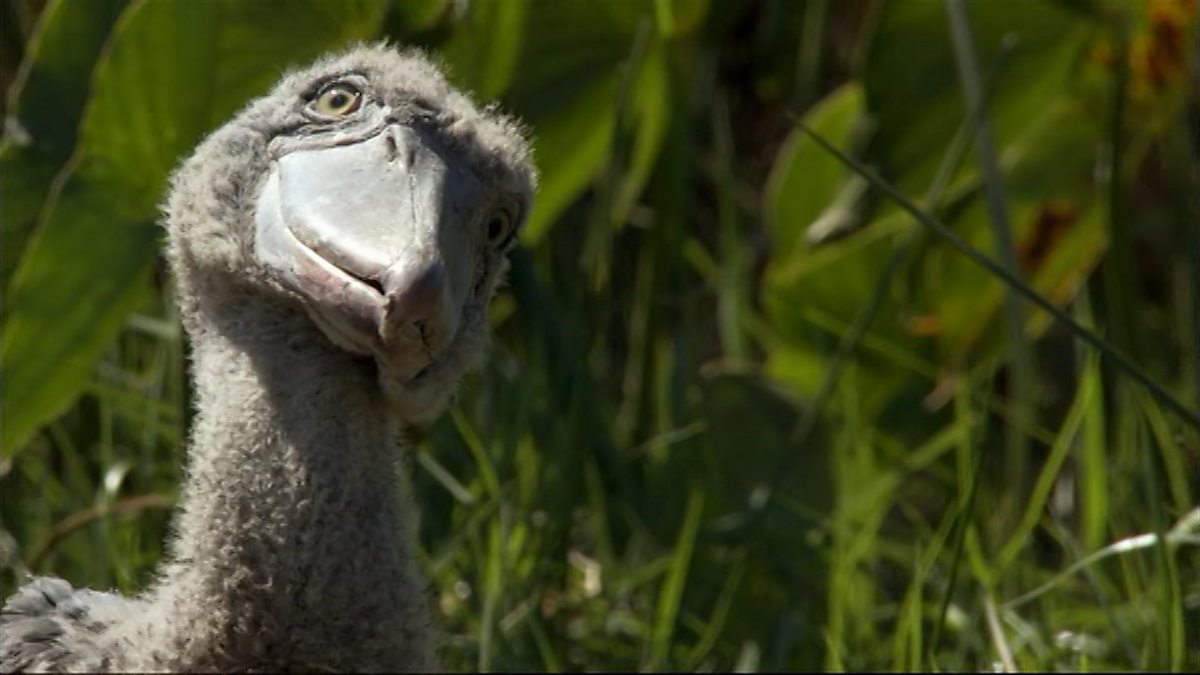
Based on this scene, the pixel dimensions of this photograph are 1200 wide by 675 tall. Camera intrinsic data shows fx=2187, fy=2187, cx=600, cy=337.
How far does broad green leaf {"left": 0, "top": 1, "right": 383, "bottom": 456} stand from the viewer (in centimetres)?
264

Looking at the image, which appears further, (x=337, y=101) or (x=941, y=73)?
(x=941, y=73)

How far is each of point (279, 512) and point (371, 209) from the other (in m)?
0.33

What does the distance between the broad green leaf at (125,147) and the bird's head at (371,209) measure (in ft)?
1.33

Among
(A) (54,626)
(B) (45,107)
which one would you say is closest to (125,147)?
(B) (45,107)

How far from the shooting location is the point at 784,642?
305cm

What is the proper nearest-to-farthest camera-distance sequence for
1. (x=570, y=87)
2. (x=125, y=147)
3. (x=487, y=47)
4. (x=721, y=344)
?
(x=125, y=147)
(x=487, y=47)
(x=570, y=87)
(x=721, y=344)

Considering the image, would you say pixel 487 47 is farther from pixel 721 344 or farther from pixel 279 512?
pixel 721 344

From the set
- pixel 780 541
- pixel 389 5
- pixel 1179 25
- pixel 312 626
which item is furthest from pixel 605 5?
pixel 312 626

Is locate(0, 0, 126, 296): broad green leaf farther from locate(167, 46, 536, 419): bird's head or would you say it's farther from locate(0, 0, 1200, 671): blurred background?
locate(167, 46, 536, 419): bird's head

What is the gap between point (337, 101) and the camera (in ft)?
7.13

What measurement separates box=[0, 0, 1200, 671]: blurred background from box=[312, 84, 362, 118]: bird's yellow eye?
0.49 meters

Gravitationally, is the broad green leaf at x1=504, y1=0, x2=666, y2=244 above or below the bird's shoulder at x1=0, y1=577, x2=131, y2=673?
above

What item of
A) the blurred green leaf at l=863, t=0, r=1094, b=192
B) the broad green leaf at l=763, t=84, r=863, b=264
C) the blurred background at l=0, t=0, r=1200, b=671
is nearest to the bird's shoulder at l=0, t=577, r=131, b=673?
the blurred background at l=0, t=0, r=1200, b=671

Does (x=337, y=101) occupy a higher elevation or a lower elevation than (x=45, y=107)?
lower
